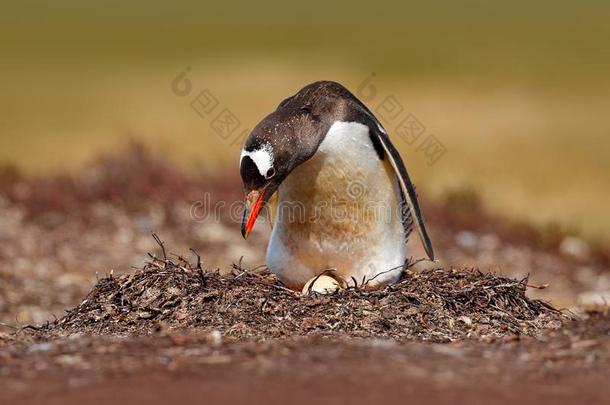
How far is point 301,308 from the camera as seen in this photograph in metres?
7.23

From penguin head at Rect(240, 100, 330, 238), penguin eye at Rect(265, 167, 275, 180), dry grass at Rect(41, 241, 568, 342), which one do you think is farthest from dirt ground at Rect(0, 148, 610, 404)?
penguin eye at Rect(265, 167, 275, 180)

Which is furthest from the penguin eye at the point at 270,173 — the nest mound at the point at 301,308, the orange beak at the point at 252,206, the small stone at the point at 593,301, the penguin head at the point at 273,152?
the small stone at the point at 593,301

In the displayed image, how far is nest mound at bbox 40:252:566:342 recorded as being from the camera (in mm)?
7098

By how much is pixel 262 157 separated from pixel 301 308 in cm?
108

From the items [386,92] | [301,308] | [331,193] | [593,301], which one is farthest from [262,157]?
[386,92]

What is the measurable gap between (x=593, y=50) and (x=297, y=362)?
43882 mm

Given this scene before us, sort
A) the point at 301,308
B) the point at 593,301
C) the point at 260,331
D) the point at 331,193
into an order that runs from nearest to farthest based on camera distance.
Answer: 1. the point at 260,331
2. the point at 301,308
3. the point at 331,193
4. the point at 593,301

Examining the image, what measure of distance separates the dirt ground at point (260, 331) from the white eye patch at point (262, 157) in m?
0.92

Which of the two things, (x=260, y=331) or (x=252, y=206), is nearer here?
(x=260, y=331)

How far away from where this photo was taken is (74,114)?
29516 mm

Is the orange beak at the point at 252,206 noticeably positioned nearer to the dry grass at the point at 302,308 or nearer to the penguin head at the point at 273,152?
the penguin head at the point at 273,152

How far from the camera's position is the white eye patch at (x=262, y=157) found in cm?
702

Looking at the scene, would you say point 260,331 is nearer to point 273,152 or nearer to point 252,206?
point 252,206

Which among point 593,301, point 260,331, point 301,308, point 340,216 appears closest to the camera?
point 260,331
